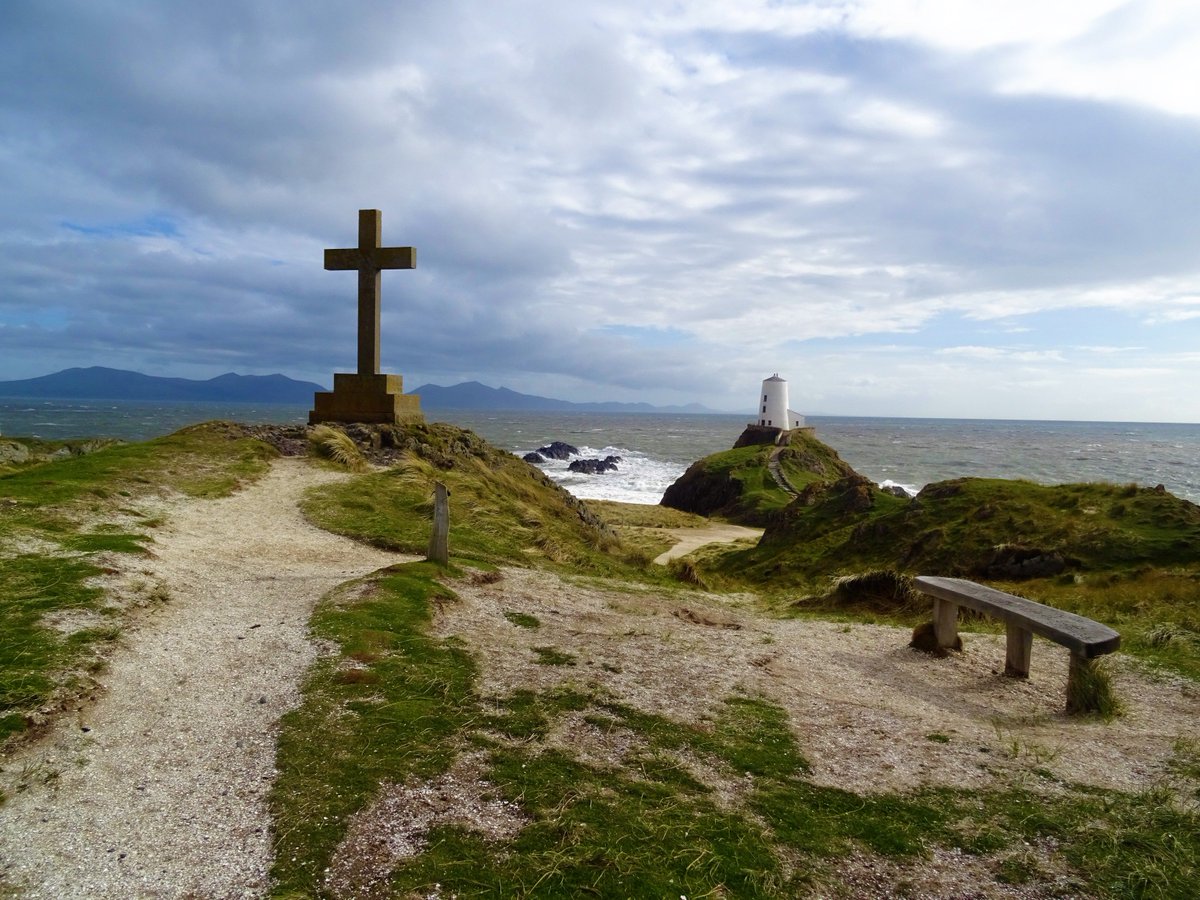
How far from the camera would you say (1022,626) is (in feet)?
26.4

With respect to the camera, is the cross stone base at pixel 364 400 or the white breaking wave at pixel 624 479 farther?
the white breaking wave at pixel 624 479

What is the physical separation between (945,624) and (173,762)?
8.30m

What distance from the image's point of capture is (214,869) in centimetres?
365

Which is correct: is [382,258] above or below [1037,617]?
above

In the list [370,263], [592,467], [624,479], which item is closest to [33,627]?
[370,263]

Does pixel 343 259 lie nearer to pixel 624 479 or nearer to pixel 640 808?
pixel 640 808

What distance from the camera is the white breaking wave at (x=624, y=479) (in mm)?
55656

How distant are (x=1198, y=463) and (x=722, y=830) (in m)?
110

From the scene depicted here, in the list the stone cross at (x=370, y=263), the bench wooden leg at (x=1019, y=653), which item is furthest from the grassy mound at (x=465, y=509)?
the bench wooden leg at (x=1019, y=653)

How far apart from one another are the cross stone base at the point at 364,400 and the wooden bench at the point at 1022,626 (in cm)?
1482

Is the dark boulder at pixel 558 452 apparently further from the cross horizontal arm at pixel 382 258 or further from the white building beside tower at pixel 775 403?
the cross horizontal arm at pixel 382 258

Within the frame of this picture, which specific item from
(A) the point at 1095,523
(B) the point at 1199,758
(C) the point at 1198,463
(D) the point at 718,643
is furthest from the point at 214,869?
(C) the point at 1198,463

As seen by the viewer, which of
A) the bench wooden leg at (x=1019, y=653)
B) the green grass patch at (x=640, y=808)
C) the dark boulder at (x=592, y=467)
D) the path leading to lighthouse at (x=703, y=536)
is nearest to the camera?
the green grass patch at (x=640, y=808)

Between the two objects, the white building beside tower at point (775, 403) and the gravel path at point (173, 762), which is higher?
the white building beside tower at point (775, 403)
